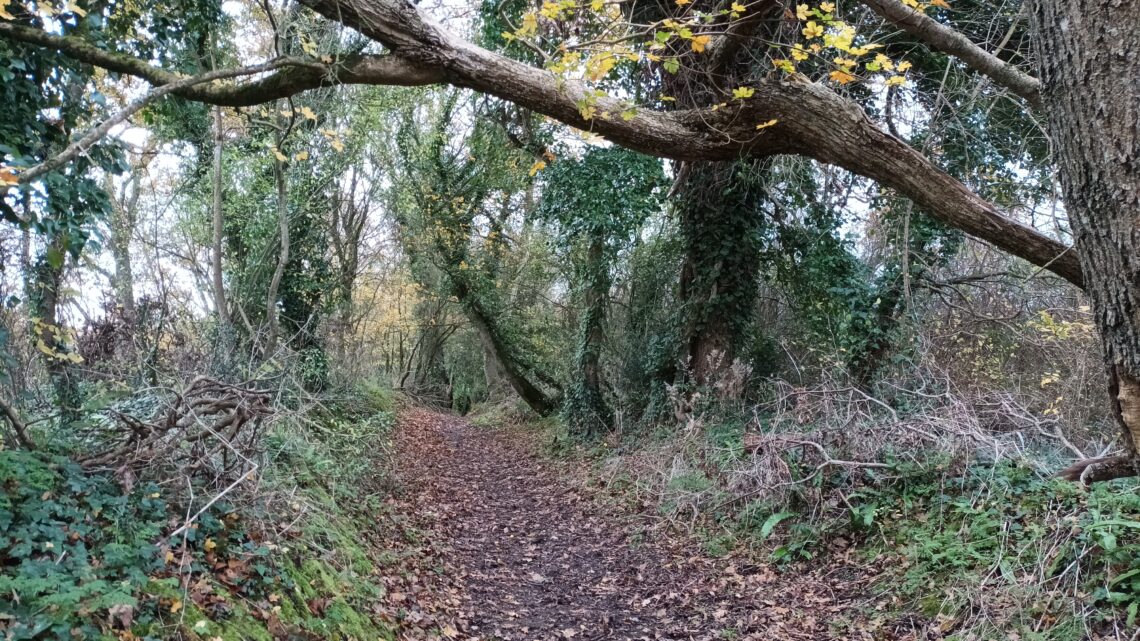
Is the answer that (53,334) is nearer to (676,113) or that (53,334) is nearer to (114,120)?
(114,120)

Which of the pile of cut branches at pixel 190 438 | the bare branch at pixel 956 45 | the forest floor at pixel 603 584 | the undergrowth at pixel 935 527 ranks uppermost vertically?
the bare branch at pixel 956 45

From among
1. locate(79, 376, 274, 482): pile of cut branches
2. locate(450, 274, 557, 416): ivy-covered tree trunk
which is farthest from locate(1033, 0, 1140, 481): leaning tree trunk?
locate(450, 274, 557, 416): ivy-covered tree trunk

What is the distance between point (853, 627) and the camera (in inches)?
180

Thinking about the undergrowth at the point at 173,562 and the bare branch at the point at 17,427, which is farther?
the bare branch at the point at 17,427

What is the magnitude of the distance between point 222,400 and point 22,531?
160 centimetres

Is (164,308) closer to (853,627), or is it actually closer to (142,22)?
(142,22)

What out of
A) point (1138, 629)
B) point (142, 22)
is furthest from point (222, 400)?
point (1138, 629)

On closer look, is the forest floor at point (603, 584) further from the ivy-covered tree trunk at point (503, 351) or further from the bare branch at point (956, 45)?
the ivy-covered tree trunk at point (503, 351)

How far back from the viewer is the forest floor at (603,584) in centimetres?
489

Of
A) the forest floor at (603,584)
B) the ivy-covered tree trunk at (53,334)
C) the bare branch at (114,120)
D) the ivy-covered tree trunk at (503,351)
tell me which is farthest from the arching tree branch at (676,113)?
the ivy-covered tree trunk at (503,351)

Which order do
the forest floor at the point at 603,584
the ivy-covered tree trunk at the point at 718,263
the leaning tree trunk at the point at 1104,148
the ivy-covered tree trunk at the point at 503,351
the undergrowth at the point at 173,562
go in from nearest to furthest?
1. the leaning tree trunk at the point at 1104,148
2. the undergrowth at the point at 173,562
3. the forest floor at the point at 603,584
4. the ivy-covered tree trunk at the point at 718,263
5. the ivy-covered tree trunk at the point at 503,351

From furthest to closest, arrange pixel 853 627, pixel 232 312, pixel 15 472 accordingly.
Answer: pixel 232 312, pixel 853 627, pixel 15 472

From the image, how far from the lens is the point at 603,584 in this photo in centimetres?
610

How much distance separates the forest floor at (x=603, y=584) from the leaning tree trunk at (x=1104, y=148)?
109 inches
